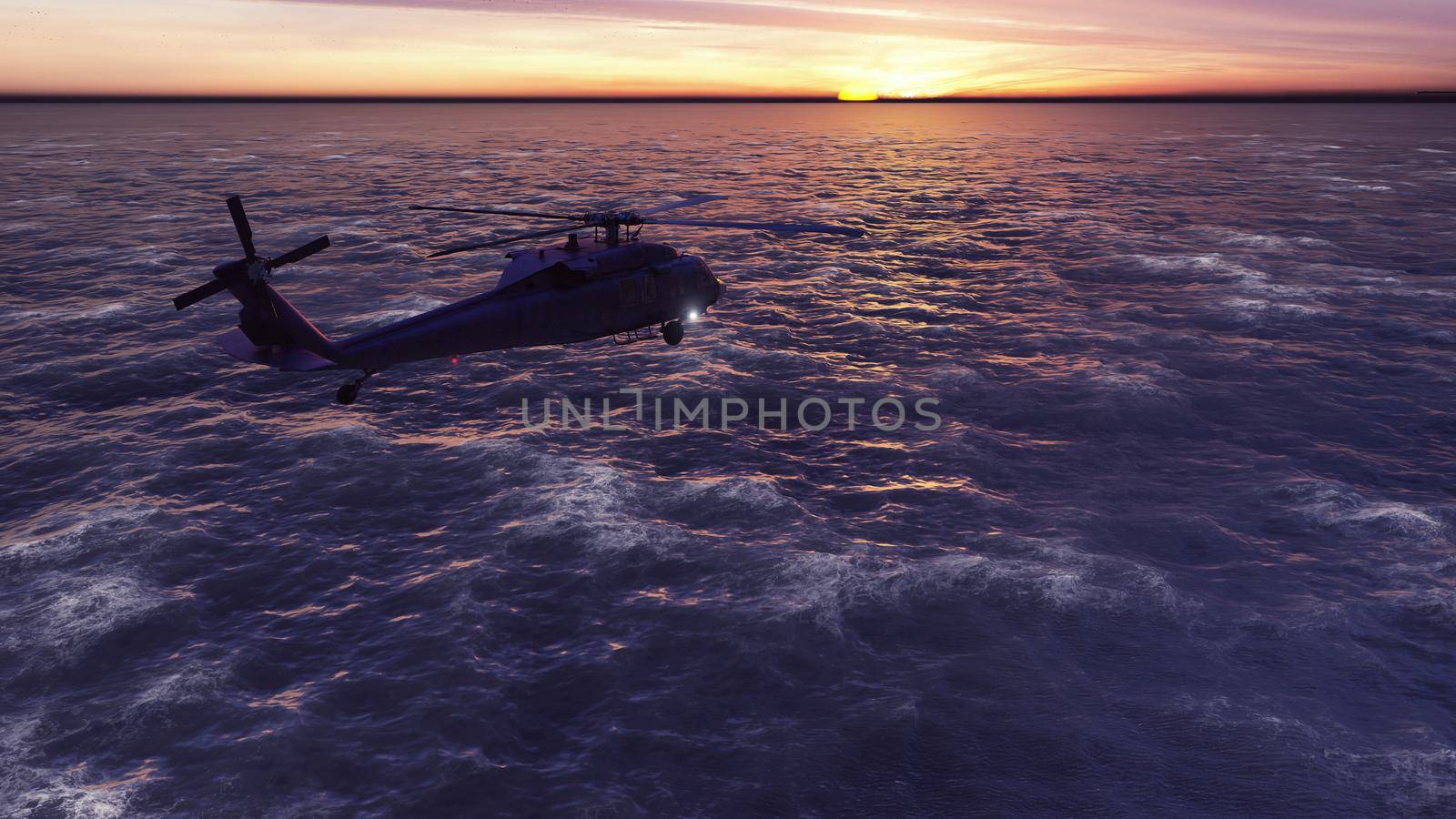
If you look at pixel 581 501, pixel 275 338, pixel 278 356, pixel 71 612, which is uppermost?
pixel 275 338

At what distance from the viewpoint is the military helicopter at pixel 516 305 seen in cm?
2970

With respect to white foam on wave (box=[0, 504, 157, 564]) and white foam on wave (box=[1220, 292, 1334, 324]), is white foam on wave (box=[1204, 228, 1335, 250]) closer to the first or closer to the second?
white foam on wave (box=[1220, 292, 1334, 324])

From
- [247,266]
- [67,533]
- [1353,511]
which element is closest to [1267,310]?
[1353,511]

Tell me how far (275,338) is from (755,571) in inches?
767

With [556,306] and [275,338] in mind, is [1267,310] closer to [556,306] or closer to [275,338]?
[556,306]

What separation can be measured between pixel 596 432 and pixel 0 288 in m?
54.4

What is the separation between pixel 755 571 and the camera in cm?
2448

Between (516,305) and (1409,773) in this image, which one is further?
(516,305)

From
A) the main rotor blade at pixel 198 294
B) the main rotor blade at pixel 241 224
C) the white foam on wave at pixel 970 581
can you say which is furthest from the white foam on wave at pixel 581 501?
the main rotor blade at pixel 241 224

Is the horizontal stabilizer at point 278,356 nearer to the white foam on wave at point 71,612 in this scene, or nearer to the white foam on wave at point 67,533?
the white foam on wave at point 67,533

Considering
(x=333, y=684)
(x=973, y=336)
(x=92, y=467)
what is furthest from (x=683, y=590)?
(x=973, y=336)

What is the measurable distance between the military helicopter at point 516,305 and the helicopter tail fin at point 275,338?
3 centimetres

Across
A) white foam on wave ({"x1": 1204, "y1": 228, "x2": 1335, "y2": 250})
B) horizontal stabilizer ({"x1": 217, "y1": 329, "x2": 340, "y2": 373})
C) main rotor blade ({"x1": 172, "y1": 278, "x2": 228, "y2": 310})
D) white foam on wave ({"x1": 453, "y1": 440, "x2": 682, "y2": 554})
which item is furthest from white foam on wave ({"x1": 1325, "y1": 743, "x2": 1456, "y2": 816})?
white foam on wave ({"x1": 1204, "y1": 228, "x2": 1335, "y2": 250})

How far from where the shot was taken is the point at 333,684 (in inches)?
790
